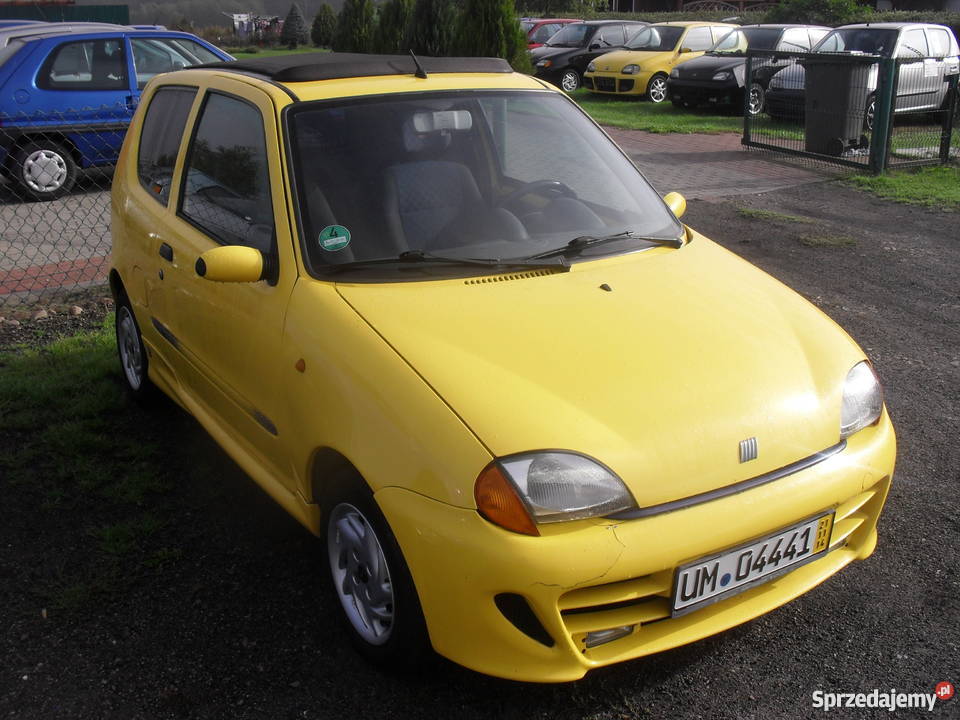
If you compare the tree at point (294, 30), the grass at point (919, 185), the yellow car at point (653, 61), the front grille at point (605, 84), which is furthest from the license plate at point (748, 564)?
the tree at point (294, 30)

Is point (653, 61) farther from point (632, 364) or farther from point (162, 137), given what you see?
point (632, 364)

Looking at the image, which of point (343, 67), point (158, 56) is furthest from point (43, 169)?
point (343, 67)

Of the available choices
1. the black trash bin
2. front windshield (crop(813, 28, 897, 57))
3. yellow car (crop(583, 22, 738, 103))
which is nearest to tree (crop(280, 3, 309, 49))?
yellow car (crop(583, 22, 738, 103))

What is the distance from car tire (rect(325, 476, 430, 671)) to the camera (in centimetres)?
267

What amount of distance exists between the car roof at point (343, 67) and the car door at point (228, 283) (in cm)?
17

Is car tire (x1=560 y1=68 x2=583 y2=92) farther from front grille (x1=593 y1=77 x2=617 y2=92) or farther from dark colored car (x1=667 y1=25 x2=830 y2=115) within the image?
dark colored car (x1=667 y1=25 x2=830 y2=115)

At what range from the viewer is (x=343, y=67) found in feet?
12.5

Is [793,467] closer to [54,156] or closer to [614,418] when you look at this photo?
[614,418]

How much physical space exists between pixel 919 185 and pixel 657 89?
30.8ft

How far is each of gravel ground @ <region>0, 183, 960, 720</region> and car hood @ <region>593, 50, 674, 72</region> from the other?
51.5 feet

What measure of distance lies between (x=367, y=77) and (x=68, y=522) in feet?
7.22

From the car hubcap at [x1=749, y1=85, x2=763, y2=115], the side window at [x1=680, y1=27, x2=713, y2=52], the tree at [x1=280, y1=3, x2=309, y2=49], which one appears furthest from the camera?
the tree at [x1=280, y1=3, x2=309, y2=49]

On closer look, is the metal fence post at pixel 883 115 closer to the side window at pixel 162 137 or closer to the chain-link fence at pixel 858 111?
the chain-link fence at pixel 858 111

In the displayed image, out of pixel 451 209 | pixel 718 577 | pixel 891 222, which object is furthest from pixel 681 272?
pixel 891 222
